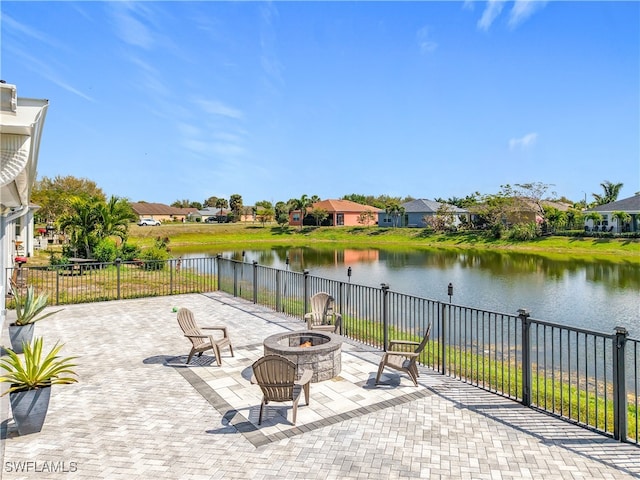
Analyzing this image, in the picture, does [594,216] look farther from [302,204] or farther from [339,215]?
[302,204]

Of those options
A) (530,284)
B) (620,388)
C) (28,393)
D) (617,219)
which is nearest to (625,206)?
(617,219)

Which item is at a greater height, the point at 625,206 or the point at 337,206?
the point at 337,206

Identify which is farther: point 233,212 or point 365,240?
point 233,212

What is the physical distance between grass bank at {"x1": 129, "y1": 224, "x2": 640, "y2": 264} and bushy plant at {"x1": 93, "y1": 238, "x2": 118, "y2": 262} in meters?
18.0

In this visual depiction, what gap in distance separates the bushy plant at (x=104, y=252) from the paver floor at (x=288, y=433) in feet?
50.0

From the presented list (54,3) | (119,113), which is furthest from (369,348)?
(119,113)

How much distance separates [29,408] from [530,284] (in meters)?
21.2

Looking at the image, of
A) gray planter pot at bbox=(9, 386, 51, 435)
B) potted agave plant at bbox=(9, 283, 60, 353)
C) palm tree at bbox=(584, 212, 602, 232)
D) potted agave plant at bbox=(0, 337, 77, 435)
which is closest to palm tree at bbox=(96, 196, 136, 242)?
potted agave plant at bbox=(9, 283, 60, 353)

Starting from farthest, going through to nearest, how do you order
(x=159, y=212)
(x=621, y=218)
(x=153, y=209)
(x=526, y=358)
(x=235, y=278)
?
(x=153, y=209) → (x=159, y=212) → (x=621, y=218) → (x=235, y=278) → (x=526, y=358)

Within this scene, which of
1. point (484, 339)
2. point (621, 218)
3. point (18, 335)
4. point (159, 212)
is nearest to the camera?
point (18, 335)

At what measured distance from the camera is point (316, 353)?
6.11m

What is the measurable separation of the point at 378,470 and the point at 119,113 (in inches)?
916

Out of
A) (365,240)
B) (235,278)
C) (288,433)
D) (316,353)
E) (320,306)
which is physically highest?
(365,240)

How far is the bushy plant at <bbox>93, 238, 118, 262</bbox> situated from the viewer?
20.9 m
